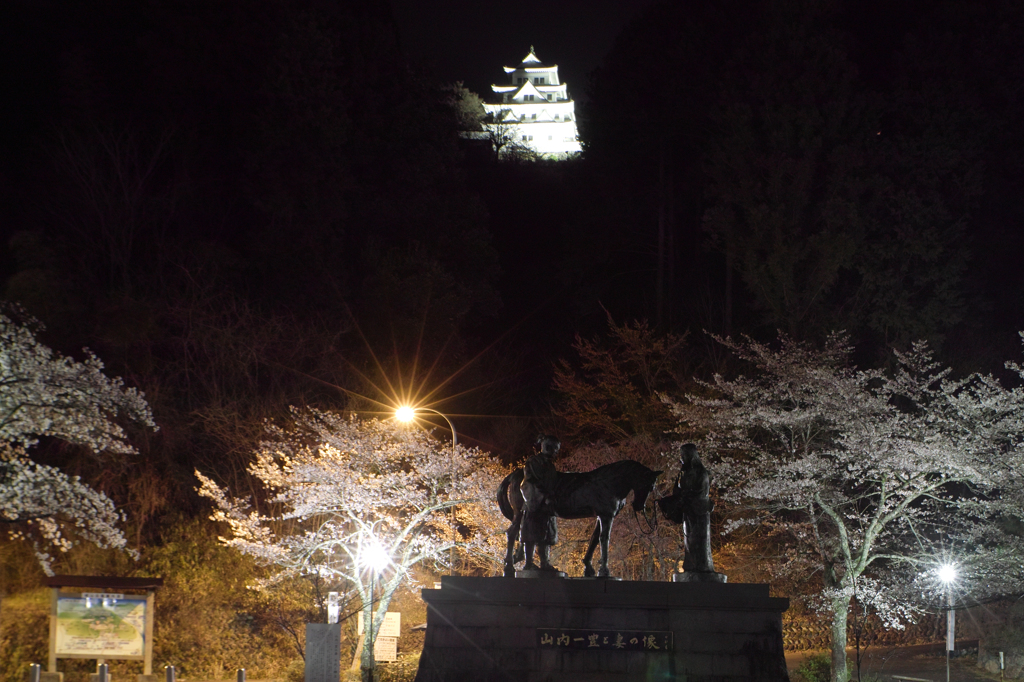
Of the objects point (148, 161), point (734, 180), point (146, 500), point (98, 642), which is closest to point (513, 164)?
point (734, 180)

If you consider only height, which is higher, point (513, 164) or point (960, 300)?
point (513, 164)

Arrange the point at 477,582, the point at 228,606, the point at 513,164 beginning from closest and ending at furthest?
the point at 477,582, the point at 228,606, the point at 513,164

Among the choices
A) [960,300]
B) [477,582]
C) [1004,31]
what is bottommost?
[477,582]

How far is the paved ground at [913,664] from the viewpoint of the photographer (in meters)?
17.7

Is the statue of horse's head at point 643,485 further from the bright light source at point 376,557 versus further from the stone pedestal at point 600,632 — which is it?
the bright light source at point 376,557

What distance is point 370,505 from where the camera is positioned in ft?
54.2

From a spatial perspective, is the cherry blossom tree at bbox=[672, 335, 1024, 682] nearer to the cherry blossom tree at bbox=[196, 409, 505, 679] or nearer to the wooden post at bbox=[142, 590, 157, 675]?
the cherry blossom tree at bbox=[196, 409, 505, 679]

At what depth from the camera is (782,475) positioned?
15.6 meters

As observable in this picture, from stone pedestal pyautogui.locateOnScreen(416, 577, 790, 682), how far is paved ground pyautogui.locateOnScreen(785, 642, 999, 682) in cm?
833

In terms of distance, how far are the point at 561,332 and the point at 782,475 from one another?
1964cm

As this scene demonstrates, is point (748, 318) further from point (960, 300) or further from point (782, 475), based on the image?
point (782, 475)

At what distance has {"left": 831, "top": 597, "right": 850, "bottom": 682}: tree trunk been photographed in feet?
50.5

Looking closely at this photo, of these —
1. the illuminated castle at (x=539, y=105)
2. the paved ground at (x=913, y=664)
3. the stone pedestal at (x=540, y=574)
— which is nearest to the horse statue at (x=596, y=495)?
the stone pedestal at (x=540, y=574)

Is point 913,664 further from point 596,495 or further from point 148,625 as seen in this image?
point 148,625
